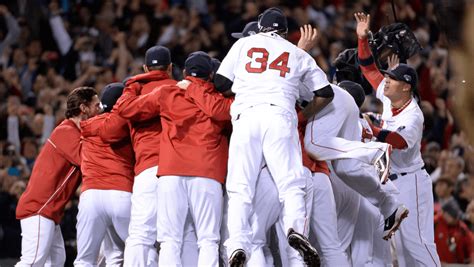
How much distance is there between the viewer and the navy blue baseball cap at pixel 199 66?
19.5 ft

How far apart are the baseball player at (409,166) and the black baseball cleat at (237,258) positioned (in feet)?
6.26

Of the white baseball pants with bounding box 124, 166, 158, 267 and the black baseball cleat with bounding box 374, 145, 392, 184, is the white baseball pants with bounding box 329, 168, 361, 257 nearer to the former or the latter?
the black baseball cleat with bounding box 374, 145, 392, 184

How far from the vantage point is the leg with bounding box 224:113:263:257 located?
5.21 meters

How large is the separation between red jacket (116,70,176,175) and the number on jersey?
0.85 metres

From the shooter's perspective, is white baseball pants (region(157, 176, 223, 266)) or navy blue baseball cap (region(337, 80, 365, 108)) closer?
white baseball pants (region(157, 176, 223, 266))

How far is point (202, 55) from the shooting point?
6016mm

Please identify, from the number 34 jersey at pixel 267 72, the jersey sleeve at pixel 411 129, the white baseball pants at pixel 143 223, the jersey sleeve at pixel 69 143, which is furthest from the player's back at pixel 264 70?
the jersey sleeve at pixel 69 143

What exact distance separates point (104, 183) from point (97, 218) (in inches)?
11.0

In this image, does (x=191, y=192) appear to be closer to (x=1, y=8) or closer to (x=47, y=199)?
(x=47, y=199)

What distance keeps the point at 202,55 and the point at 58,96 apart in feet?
21.7

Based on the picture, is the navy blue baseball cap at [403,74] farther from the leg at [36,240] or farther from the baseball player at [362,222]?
the leg at [36,240]

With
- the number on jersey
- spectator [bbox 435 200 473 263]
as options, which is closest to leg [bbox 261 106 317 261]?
the number on jersey

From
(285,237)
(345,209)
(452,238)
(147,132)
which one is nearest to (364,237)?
(345,209)

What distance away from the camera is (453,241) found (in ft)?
31.5
